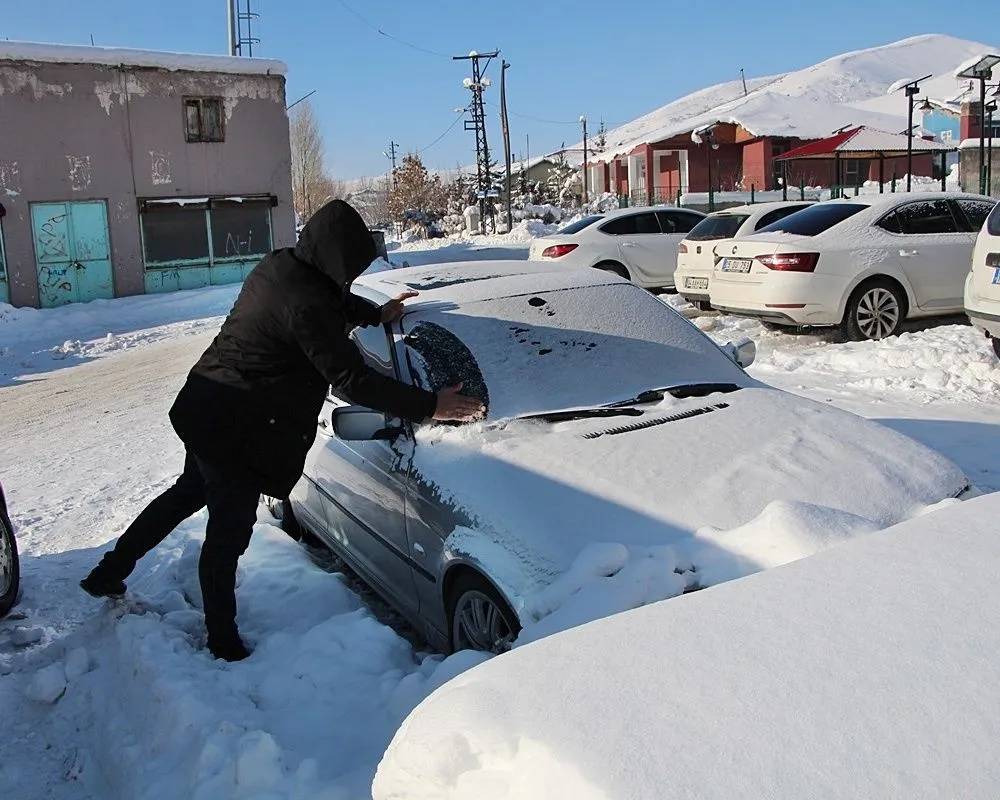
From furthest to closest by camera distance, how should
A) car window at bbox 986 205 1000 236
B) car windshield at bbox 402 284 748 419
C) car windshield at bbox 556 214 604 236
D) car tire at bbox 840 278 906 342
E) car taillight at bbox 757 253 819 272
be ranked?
car windshield at bbox 556 214 604 236
car tire at bbox 840 278 906 342
car taillight at bbox 757 253 819 272
car window at bbox 986 205 1000 236
car windshield at bbox 402 284 748 419

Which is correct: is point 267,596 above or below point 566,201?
below

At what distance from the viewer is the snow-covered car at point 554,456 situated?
3.11m

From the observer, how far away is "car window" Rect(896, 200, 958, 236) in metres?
9.91

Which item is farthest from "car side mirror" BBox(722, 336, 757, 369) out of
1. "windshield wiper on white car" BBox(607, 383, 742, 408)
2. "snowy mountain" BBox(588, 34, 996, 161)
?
"snowy mountain" BBox(588, 34, 996, 161)

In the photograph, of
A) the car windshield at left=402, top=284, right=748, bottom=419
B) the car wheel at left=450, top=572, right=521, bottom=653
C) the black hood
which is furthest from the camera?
the car windshield at left=402, top=284, right=748, bottom=419

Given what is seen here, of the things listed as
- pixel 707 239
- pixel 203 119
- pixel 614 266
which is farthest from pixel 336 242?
pixel 203 119

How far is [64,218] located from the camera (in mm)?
21016

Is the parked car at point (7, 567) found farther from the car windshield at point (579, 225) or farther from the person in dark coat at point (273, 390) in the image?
the car windshield at point (579, 225)

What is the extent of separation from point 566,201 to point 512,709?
176 ft

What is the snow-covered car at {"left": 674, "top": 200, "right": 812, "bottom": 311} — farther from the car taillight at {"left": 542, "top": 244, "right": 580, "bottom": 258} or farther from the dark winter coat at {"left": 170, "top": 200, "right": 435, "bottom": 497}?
the dark winter coat at {"left": 170, "top": 200, "right": 435, "bottom": 497}

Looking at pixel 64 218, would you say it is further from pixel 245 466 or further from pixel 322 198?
pixel 322 198

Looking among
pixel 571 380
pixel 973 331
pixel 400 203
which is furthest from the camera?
pixel 400 203

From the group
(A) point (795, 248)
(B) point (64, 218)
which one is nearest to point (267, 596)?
(A) point (795, 248)

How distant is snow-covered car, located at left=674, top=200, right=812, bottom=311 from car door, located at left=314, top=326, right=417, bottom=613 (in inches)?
300
